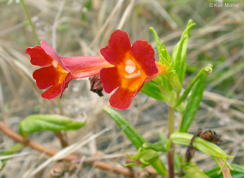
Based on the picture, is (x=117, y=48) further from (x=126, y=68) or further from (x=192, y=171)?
(x=192, y=171)

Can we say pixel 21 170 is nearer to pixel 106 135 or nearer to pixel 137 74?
pixel 106 135

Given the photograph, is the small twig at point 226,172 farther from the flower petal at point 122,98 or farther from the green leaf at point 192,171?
the flower petal at point 122,98

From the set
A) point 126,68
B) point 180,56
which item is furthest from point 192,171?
point 126,68

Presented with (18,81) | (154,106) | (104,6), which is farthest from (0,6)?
(154,106)

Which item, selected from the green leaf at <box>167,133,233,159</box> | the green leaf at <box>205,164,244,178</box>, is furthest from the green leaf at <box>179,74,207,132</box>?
the green leaf at <box>205,164,244,178</box>

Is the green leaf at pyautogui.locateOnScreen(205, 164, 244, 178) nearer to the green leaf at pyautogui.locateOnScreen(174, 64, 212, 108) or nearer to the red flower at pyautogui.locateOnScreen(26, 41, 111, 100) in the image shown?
the green leaf at pyautogui.locateOnScreen(174, 64, 212, 108)

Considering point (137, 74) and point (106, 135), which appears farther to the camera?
point (106, 135)
